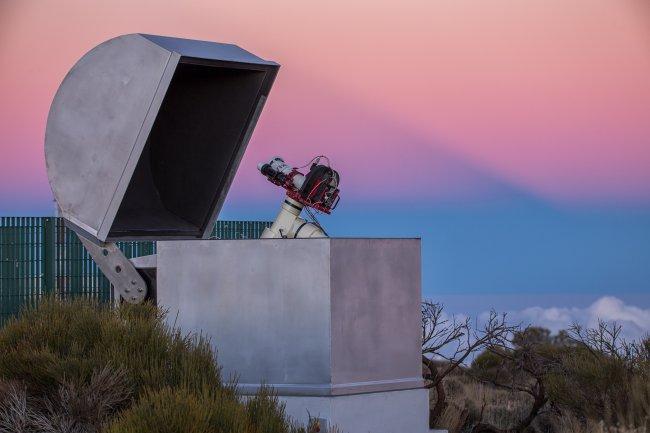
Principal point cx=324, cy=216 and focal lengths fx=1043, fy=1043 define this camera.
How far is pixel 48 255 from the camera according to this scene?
14008 millimetres

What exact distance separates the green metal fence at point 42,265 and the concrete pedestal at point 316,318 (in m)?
4.71

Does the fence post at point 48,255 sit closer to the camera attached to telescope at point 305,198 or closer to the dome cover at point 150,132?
the dome cover at point 150,132

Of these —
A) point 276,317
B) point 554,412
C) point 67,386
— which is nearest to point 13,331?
point 67,386

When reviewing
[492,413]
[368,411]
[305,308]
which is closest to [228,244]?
[305,308]

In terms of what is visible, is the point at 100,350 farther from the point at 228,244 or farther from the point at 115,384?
the point at 228,244

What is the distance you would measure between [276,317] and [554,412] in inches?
193

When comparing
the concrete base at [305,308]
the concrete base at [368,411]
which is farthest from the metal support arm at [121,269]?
the concrete base at [368,411]

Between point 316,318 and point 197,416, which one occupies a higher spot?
point 316,318

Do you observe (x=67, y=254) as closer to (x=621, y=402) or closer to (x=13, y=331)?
(x=13, y=331)

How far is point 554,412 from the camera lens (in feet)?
40.3

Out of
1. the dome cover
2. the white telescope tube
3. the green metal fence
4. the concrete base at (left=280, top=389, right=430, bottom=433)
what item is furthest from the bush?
the green metal fence

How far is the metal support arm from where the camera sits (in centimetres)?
1016

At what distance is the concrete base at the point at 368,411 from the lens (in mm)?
8500

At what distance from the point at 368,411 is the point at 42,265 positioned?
268 inches
